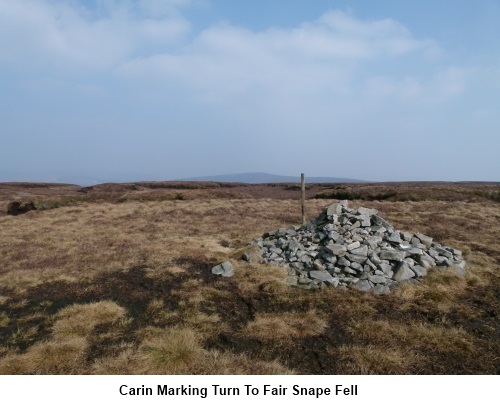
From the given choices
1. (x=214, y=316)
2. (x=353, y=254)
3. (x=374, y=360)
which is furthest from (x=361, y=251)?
(x=214, y=316)

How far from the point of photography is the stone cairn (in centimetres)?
1119

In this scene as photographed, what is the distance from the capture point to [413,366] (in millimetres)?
6586

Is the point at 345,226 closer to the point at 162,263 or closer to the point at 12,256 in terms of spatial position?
the point at 162,263

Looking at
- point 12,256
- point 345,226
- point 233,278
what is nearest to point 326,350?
point 233,278

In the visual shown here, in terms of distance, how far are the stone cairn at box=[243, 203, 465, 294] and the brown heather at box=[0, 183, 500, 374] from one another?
611 mm

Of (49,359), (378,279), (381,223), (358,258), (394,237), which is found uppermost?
(381,223)

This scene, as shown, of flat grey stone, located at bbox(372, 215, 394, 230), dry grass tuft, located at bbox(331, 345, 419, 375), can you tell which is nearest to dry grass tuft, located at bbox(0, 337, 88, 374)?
dry grass tuft, located at bbox(331, 345, 419, 375)

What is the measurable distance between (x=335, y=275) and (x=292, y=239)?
329 centimetres

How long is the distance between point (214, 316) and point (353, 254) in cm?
579

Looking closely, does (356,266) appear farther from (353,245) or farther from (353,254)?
(353,245)

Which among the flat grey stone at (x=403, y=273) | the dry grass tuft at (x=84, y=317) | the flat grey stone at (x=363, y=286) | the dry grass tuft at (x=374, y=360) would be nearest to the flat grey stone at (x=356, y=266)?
the flat grey stone at (x=363, y=286)

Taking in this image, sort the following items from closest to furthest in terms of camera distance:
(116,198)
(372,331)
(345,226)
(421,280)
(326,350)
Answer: (326,350)
(372,331)
(421,280)
(345,226)
(116,198)

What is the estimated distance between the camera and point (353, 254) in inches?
471

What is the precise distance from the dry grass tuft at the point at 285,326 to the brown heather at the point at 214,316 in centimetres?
4
